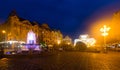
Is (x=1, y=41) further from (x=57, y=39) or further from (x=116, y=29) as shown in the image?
(x=116, y=29)

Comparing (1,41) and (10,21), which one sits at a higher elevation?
(10,21)

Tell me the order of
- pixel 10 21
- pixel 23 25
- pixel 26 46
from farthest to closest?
pixel 23 25
pixel 10 21
pixel 26 46

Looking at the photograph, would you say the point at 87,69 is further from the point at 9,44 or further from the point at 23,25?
the point at 23,25

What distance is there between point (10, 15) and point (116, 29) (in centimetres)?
6918

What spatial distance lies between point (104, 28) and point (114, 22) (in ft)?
234

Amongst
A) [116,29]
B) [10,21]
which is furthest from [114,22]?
[10,21]

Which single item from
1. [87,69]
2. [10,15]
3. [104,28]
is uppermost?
[10,15]

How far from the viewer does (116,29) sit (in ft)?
436

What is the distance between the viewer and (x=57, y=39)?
462 ft

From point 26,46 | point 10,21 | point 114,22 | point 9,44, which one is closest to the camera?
point 26,46

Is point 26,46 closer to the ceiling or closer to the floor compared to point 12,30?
closer to the floor

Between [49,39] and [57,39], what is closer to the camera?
[49,39]

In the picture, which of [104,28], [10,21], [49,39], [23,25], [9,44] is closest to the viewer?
[104,28]

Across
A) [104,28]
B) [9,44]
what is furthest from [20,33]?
[104,28]
